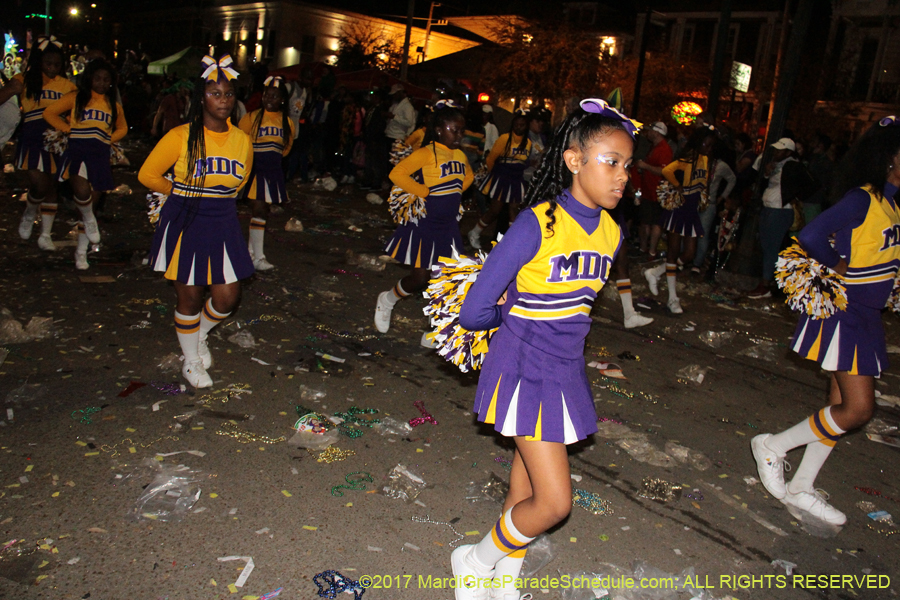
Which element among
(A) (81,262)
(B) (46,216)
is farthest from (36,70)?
(A) (81,262)

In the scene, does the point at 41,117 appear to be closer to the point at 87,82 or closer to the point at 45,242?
the point at 87,82

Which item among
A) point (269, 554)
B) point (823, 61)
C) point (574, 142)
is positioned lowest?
point (269, 554)

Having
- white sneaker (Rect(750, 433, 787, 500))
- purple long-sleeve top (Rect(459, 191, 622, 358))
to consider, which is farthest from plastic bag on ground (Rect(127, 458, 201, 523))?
white sneaker (Rect(750, 433, 787, 500))

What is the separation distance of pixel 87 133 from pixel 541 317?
6.02 m

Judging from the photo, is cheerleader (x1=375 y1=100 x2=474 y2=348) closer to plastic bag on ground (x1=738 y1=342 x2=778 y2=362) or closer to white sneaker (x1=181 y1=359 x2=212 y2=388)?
white sneaker (x1=181 y1=359 x2=212 y2=388)

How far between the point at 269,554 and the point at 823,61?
110ft

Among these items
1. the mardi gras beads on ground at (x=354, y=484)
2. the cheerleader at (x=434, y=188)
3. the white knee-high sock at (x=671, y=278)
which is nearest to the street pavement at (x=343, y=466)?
the mardi gras beads on ground at (x=354, y=484)

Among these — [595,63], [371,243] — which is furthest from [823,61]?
[371,243]

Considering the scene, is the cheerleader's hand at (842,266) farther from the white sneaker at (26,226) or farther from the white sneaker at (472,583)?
the white sneaker at (26,226)

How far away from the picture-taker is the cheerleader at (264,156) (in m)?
7.26

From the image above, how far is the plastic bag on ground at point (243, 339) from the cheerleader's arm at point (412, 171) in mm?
1644

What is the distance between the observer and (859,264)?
11.4 feet

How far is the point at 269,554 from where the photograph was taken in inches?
112

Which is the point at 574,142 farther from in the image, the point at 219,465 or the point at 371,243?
the point at 371,243
